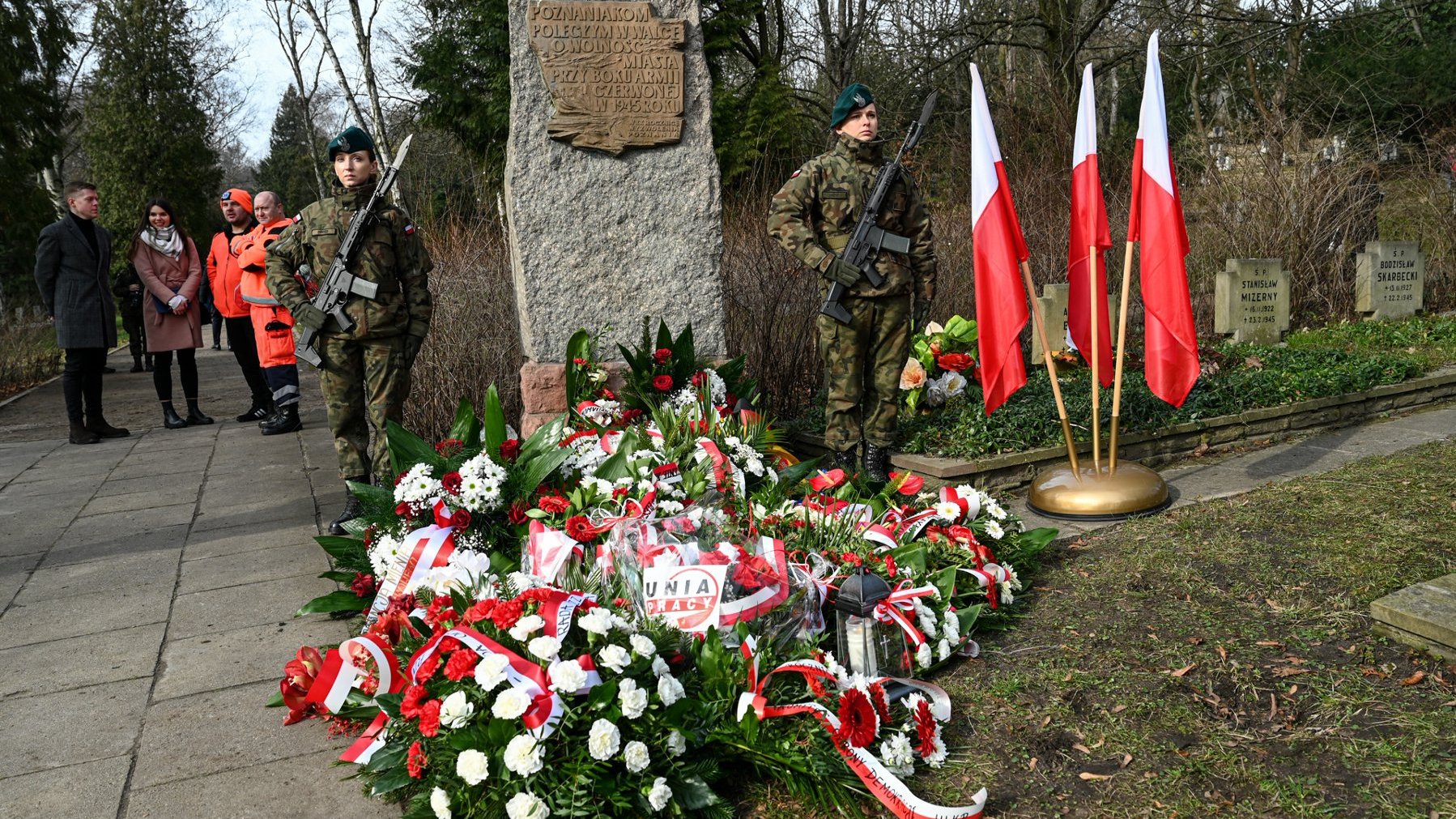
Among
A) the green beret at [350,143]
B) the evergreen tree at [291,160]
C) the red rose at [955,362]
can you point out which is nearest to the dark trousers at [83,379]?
the green beret at [350,143]

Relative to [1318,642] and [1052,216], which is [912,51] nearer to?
[1052,216]

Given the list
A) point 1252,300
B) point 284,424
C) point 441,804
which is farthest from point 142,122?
point 441,804

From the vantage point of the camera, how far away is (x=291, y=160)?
154ft

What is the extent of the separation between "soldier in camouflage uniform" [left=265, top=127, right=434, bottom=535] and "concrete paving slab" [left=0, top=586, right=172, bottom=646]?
0.96 meters

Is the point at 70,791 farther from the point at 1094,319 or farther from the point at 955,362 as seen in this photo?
the point at 955,362

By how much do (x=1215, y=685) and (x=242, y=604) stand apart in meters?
3.71

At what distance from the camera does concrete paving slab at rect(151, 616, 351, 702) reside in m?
3.51

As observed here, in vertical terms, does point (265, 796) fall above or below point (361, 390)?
below

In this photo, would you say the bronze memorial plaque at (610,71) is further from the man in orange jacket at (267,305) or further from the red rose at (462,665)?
the red rose at (462,665)

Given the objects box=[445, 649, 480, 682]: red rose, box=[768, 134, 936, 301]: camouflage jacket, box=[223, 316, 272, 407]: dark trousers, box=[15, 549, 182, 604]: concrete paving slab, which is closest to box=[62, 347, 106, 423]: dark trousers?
box=[223, 316, 272, 407]: dark trousers

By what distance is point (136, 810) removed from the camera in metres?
2.72

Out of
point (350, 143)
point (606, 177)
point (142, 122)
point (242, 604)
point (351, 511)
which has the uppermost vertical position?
point (142, 122)

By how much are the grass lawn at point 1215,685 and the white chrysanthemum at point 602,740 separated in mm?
444

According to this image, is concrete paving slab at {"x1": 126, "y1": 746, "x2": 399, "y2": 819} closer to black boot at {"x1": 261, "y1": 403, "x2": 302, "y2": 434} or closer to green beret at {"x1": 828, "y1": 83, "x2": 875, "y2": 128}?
green beret at {"x1": 828, "y1": 83, "x2": 875, "y2": 128}
